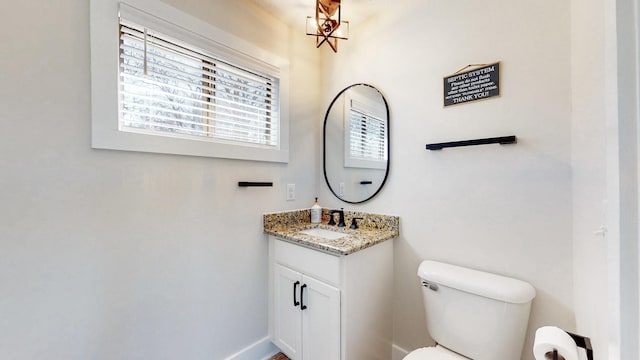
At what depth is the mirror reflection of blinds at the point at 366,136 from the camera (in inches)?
70.5

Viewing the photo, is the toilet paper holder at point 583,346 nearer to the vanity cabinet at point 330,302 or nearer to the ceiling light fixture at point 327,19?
the vanity cabinet at point 330,302

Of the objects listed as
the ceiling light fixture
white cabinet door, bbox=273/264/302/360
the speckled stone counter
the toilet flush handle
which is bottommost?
white cabinet door, bbox=273/264/302/360

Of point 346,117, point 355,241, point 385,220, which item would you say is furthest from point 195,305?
point 346,117

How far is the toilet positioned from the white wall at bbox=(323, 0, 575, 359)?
15cm

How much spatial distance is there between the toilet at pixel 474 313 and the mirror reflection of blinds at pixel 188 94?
4.74 ft

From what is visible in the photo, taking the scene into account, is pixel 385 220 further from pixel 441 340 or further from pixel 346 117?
pixel 346 117

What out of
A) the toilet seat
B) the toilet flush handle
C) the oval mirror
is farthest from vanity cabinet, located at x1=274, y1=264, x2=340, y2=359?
the oval mirror

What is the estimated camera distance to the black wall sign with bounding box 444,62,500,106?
1.34 meters

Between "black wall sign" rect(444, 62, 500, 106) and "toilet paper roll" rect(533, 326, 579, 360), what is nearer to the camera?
"toilet paper roll" rect(533, 326, 579, 360)

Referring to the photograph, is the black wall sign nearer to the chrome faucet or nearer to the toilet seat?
the chrome faucet

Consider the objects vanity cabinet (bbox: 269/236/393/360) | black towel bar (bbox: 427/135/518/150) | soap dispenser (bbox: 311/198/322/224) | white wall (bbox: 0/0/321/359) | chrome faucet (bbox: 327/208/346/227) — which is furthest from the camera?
soap dispenser (bbox: 311/198/322/224)

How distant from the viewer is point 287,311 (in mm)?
1678

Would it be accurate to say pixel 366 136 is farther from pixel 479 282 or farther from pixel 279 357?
pixel 279 357

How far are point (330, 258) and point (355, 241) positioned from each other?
0.62 ft
